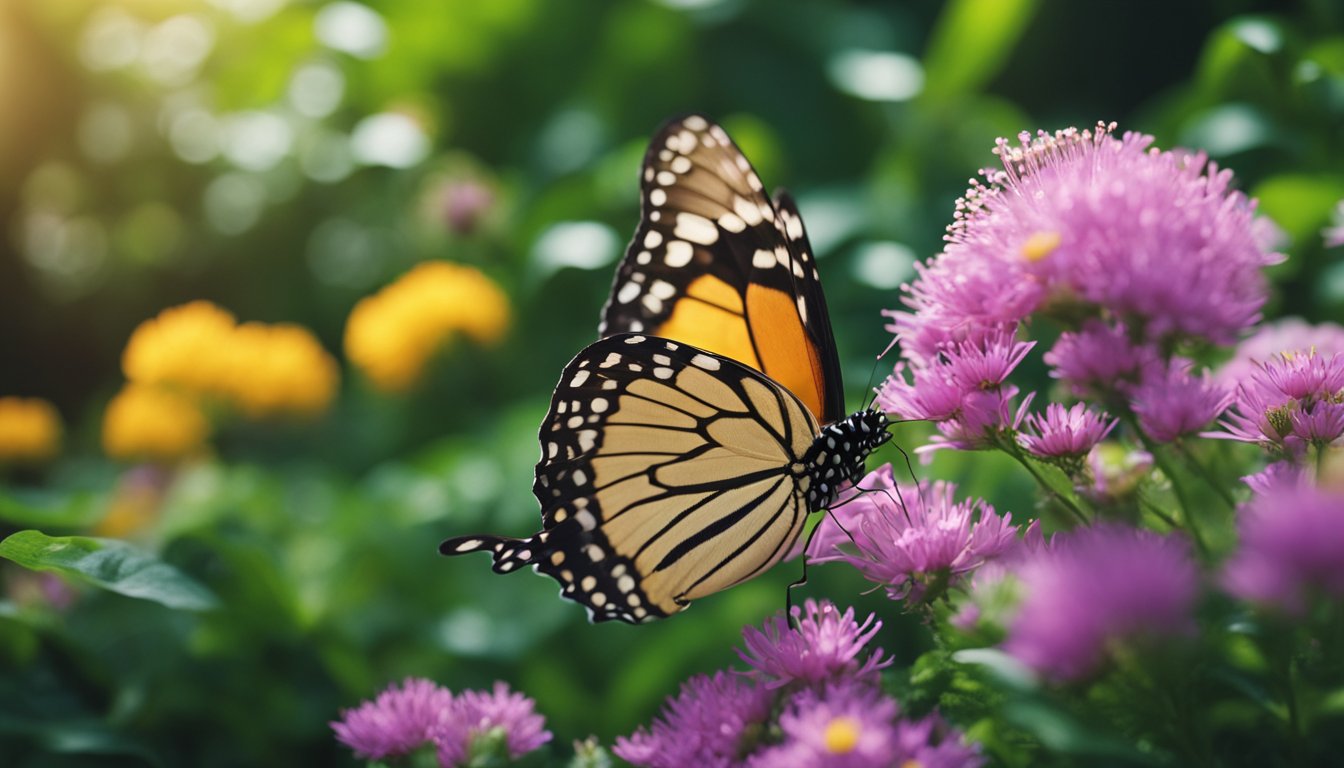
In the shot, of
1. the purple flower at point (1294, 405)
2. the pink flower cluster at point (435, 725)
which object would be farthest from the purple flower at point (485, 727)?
the purple flower at point (1294, 405)

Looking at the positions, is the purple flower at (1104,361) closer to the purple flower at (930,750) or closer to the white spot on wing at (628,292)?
the purple flower at (930,750)

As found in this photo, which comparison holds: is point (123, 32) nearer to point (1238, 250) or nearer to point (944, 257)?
point (944, 257)

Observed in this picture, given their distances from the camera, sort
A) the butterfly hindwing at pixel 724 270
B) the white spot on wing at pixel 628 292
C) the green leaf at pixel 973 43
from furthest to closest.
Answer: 1. the green leaf at pixel 973 43
2. the white spot on wing at pixel 628 292
3. the butterfly hindwing at pixel 724 270

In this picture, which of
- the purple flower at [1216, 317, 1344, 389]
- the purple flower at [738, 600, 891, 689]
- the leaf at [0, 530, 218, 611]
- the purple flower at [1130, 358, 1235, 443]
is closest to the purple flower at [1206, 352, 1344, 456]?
the purple flower at [1130, 358, 1235, 443]

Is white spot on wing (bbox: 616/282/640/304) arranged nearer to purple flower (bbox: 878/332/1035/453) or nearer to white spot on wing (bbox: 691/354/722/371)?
white spot on wing (bbox: 691/354/722/371)

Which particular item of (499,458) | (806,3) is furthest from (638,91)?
(499,458)

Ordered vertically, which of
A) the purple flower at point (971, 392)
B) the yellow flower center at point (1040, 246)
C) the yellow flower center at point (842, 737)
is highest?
the yellow flower center at point (1040, 246)
